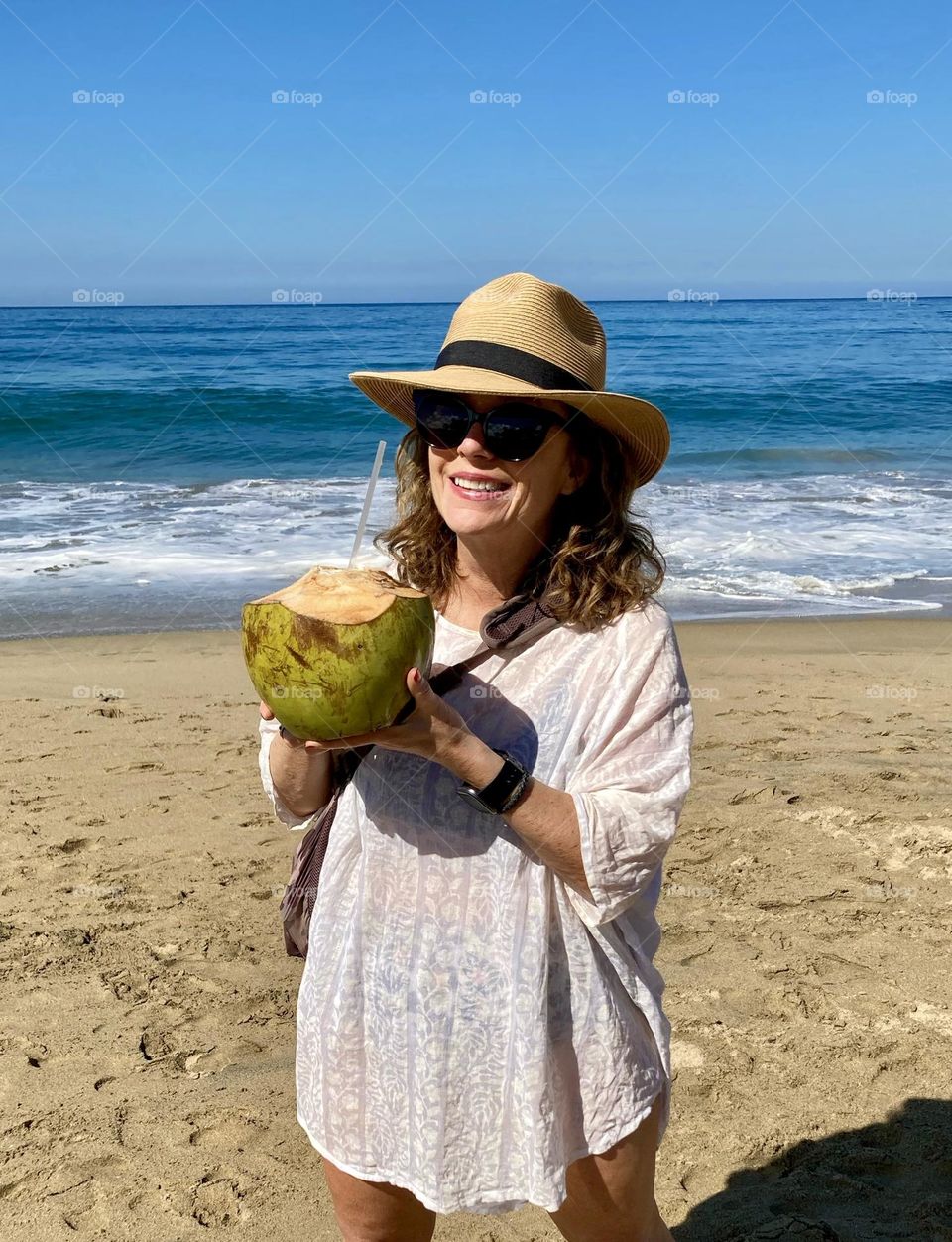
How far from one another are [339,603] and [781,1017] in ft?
7.95

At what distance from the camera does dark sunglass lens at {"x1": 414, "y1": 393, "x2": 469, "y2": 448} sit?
1.76m

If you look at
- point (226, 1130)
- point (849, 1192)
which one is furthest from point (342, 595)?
point (849, 1192)

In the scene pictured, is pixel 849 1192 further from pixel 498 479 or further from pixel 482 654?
pixel 498 479

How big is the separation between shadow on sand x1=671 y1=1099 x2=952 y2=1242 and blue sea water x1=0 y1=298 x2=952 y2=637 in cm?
162

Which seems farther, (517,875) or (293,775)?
(293,775)

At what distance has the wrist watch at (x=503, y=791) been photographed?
1.53 meters

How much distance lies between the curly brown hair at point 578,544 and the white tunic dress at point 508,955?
0.15ft

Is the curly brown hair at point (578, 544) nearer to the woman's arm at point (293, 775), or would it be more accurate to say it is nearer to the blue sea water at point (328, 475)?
the woman's arm at point (293, 775)

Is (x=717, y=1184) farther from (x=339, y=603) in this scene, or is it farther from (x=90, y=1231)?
(x=339, y=603)

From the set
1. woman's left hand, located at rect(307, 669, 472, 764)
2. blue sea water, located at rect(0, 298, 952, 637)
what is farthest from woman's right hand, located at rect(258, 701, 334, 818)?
blue sea water, located at rect(0, 298, 952, 637)

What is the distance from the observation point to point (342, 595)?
162cm

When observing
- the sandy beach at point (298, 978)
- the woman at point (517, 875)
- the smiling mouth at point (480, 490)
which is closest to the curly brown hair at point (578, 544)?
the woman at point (517, 875)

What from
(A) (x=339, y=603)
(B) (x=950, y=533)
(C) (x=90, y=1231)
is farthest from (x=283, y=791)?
(B) (x=950, y=533)

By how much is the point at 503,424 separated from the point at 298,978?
2479 mm
